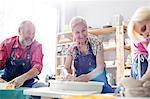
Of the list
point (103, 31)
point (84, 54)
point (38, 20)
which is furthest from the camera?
point (38, 20)

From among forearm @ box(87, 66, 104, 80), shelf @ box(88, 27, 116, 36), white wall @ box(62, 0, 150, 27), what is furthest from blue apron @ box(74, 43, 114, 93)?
white wall @ box(62, 0, 150, 27)

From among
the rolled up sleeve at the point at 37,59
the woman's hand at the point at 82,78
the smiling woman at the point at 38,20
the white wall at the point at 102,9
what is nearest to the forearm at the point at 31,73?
the rolled up sleeve at the point at 37,59

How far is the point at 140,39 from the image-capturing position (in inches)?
63.1

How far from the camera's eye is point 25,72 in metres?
2.17

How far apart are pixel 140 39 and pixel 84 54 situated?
628 mm

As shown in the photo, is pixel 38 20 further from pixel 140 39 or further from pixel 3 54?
pixel 140 39

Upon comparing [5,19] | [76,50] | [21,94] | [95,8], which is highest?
[95,8]

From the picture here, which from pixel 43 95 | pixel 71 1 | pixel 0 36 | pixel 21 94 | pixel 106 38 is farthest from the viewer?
pixel 71 1

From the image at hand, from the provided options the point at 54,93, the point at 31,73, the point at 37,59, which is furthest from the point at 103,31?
the point at 54,93

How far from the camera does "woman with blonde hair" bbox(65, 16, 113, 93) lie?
1.99 metres

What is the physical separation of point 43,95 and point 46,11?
130 inches

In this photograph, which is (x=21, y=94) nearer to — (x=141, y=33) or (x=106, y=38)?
(x=141, y=33)

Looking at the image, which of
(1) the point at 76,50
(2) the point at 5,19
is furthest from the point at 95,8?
(1) the point at 76,50

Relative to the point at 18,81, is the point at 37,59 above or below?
above
